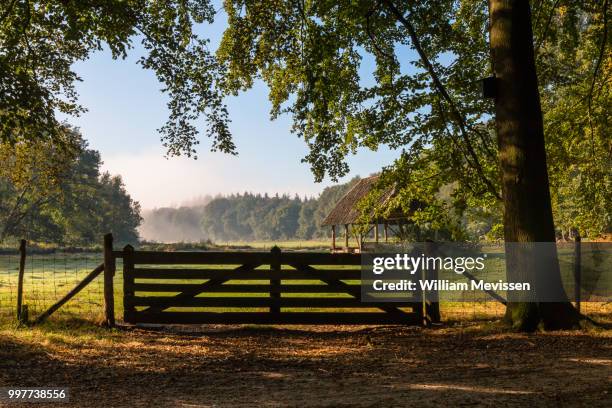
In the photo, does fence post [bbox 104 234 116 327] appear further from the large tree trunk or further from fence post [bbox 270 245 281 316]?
the large tree trunk

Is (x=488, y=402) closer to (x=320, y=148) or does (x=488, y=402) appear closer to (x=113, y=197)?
(x=320, y=148)

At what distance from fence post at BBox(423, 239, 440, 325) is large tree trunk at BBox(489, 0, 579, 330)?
4.82ft

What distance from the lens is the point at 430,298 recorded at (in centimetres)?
1084

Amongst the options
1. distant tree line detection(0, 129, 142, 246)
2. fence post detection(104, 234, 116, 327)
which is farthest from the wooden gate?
distant tree line detection(0, 129, 142, 246)

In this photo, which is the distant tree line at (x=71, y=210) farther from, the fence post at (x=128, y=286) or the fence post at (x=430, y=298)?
the fence post at (x=430, y=298)

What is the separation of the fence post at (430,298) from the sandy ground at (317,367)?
1.33 ft

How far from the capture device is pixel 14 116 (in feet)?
32.2

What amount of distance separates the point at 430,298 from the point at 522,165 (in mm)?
3264

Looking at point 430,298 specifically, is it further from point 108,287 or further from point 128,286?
point 108,287

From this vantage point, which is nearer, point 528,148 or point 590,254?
point 528,148

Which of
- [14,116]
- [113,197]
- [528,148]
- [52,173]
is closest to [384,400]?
[528,148]

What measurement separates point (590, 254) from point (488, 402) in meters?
12.2

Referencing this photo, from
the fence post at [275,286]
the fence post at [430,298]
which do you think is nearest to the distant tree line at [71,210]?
the fence post at [275,286]

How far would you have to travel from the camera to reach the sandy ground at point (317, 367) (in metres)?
5.89
